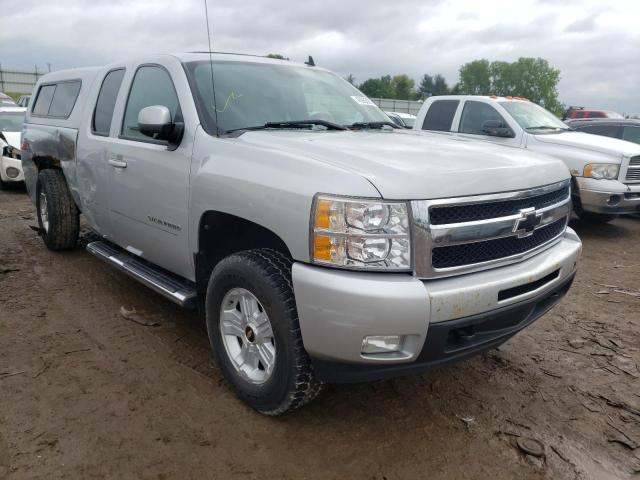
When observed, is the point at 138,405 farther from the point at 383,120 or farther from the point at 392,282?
the point at 383,120

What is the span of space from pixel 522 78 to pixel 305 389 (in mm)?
127463

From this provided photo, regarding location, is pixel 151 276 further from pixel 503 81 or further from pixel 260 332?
pixel 503 81

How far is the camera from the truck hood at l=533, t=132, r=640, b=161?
691 centimetres

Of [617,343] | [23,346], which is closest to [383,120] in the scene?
[617,343]

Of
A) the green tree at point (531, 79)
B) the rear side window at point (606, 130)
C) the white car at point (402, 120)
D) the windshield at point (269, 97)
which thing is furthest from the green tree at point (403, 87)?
the windshield at point (269, 97)

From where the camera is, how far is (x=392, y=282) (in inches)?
85.5

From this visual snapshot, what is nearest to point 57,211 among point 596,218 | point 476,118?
point 476,118

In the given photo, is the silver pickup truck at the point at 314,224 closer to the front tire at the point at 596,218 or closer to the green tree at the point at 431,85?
the front tire at the point at 596,218

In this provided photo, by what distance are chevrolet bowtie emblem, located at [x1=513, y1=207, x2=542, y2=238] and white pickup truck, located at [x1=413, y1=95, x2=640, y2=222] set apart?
3.46m

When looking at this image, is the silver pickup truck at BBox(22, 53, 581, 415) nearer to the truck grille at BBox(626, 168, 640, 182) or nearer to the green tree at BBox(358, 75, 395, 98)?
the truck grille at BBox(626, 168, 640, 182)

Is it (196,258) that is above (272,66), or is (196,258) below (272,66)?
below

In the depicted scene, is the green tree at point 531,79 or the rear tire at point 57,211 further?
the green tree at point 531,79

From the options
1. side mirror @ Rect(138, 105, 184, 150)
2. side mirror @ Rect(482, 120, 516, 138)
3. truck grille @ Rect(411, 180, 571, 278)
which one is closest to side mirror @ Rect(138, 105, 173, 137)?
side mirror @ Rect(138, 105, 184, 150)

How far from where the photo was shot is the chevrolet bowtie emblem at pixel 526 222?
2.53 meters
